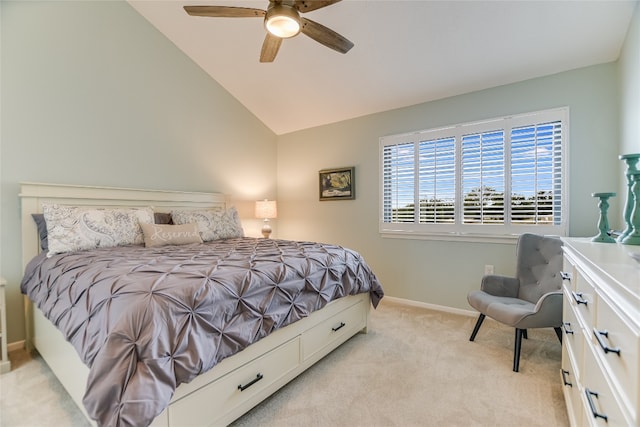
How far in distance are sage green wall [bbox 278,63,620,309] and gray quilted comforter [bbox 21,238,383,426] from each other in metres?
1.69

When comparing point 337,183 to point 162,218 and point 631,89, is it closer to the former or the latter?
point 162,218

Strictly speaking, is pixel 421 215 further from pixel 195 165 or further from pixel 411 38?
pixel 195 165

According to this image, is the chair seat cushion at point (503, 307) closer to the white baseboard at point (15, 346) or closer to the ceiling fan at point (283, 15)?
the ceiling fan at point (283, 15)

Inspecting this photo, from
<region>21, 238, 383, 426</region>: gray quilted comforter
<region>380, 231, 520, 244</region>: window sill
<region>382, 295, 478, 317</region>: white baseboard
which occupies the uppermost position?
<region>380, 231, 520, 244</region>: window sill

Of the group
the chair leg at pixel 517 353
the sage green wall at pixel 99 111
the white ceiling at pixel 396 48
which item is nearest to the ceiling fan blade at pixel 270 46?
the white ceiling at pixel 396 48

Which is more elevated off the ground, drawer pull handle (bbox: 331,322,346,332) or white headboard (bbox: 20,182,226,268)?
white headboard (bbox: 20,182,226,268)

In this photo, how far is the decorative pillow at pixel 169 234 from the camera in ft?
8.50

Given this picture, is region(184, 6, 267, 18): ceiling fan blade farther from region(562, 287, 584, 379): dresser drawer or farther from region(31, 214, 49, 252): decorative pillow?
region(562, 287, 584, 379): dresser drawer

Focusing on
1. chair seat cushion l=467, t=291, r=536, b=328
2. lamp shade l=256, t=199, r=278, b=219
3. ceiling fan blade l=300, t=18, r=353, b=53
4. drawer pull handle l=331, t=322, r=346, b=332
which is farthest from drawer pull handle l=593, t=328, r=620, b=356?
lamp shade l=256, t=199, r=278, b=219

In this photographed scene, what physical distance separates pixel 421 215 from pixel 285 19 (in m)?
2.42

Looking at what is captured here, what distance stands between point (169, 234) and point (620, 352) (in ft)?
9.47

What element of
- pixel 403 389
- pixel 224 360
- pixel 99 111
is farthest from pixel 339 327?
pixel 99 111

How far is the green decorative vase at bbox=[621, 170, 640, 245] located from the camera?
144cm

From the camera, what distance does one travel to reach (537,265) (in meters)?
2.44
